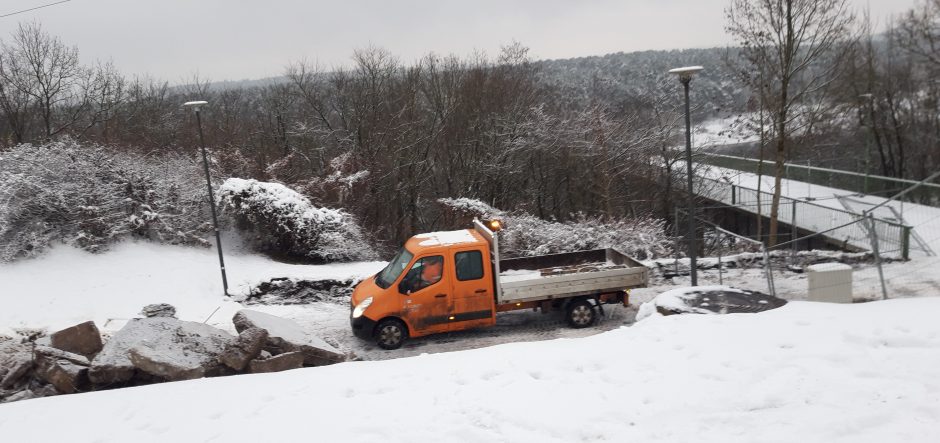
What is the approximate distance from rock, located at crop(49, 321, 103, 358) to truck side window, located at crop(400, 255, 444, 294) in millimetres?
4943

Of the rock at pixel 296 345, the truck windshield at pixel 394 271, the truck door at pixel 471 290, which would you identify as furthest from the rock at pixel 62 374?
the truck door at pixel 471 290

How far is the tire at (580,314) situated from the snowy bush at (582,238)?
6051mm

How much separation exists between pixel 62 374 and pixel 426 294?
558 centimetres

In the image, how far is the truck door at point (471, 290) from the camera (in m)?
11.3

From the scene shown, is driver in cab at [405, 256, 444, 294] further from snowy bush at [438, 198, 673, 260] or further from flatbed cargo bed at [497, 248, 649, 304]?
snowy bush at [438, 198, 673, 260]

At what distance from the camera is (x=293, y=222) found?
17906 millimetres

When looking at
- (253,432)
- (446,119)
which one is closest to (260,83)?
(446,119)

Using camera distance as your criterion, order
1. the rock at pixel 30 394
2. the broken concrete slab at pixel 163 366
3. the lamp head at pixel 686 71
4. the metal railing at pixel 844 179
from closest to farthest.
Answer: the broken concrete slab at pixel 163 366 → the rock at pixel 30 394 → the lamp head at pixel 686 71 → the metal railing at pixel 844 179

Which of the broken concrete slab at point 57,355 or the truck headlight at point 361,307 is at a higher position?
the broken concrete slab at point 57,355

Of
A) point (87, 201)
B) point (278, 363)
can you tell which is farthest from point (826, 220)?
point (87, 201)

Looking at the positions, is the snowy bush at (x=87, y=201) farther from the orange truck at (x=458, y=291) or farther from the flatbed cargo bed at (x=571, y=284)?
the flatbed cargo bed at (x=571, y=284)

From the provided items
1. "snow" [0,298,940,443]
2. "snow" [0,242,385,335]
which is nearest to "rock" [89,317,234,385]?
"snow" [0,298,940,443]

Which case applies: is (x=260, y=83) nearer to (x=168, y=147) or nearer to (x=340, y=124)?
(x=340, y=124)

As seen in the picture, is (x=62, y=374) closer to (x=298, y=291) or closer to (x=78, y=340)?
(x=78, y=340)
